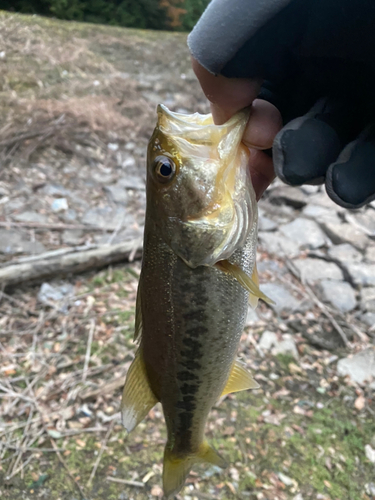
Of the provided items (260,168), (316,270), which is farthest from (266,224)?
(260,168)

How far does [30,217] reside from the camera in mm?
4793

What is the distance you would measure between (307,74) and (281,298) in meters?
3.09

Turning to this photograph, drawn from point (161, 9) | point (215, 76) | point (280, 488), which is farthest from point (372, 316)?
point (161, 9)

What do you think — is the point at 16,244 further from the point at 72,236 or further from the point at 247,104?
the point at 247,104

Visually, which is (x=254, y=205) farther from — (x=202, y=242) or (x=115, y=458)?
(x=115, y=458)

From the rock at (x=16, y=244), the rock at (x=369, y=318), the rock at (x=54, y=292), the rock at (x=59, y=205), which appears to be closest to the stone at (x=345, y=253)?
the rock at (x=369, y=318)

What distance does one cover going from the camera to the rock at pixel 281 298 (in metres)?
4.32

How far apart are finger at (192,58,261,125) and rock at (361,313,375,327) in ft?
10.8

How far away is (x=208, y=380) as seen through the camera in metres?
1.84

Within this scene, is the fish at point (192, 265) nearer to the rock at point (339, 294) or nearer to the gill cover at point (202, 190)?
the gill cover at point (202, 190)

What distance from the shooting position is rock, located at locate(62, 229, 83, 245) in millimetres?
4578

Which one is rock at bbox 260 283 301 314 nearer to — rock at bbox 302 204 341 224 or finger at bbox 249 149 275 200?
→ rock at bbox 302 204 341 224

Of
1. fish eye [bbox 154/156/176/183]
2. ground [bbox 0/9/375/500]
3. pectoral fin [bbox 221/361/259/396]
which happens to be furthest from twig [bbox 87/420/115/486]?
fish eye [bbox 154/156/176/183]

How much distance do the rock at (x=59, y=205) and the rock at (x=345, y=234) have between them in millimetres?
3607
